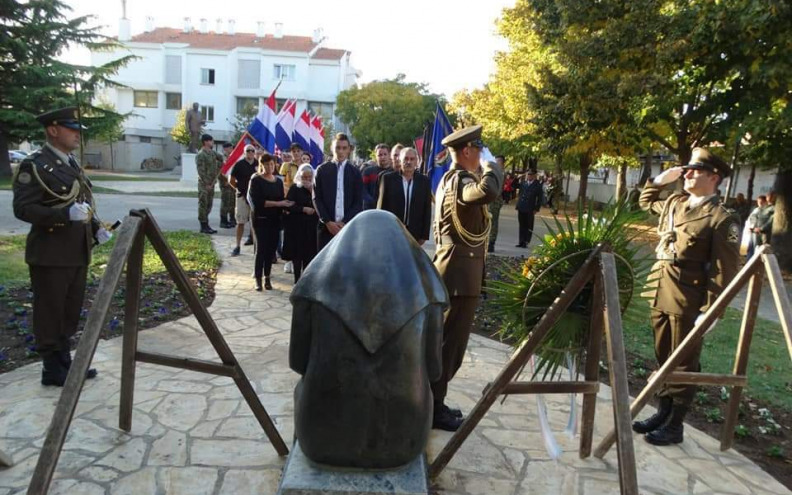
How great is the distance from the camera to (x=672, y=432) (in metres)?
3.93

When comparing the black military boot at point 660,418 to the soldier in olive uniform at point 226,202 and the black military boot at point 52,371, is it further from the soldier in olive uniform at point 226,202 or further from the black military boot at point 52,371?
the soldier in olive uniform at point 226,202

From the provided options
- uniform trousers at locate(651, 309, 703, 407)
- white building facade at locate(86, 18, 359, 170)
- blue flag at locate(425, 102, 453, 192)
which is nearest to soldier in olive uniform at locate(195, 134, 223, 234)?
blue flag at locate(425, 102, 453, 192)

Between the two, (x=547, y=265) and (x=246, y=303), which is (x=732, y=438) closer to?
(x=547, y=265)

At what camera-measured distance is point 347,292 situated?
2242mm

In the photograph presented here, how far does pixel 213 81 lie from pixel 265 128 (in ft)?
147

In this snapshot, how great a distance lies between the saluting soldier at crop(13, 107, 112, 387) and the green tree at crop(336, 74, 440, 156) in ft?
139

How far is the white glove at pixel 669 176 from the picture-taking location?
3860 mm

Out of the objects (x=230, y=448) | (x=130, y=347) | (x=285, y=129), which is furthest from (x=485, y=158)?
(x=285, y=129)

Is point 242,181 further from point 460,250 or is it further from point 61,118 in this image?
point 460,250

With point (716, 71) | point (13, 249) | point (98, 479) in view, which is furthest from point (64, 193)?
point (716, 71)

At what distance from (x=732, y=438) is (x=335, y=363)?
3319 millimetres

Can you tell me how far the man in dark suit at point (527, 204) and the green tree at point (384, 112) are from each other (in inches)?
1307

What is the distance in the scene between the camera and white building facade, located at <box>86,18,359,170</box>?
51.2 m

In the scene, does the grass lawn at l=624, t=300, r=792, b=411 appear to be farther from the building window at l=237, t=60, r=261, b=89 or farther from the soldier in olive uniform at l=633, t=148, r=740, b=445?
the building window at l=237, t=60, r=261, b=89
